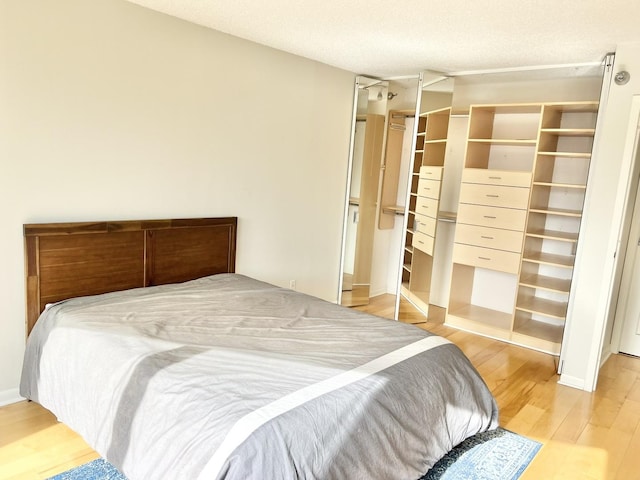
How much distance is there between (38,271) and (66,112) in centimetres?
90

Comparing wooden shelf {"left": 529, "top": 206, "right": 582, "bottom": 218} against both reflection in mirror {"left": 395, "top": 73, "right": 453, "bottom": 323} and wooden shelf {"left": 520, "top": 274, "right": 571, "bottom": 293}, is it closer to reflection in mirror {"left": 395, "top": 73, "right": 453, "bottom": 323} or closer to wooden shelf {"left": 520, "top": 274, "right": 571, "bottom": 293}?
wooden shelf {"left": 520, "top": 274, "right": 571, "bottom": 293}

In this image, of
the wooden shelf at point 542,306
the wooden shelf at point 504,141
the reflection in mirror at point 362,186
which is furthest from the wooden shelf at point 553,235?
the reflection in mirror at point 362,186

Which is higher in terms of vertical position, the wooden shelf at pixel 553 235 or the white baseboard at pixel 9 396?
the wooden shelf at pixel 553 235

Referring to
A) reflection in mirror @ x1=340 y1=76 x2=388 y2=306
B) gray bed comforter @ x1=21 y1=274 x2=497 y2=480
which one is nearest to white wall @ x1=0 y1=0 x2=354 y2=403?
reflection in mirror @ x1=340 y1=76 x2=388 y2=306

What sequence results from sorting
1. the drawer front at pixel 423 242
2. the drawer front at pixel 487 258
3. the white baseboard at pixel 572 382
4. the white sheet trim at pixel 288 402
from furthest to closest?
the drawer front at pixel 423 242 → the drawer front at pixel 487 258 → the white baseboard at pixel 572 382 → the white sheet trim at pixel 288 402

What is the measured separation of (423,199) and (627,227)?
163cm

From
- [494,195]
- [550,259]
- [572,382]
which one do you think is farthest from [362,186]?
[572,382]

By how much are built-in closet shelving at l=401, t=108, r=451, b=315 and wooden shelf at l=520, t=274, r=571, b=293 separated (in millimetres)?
868

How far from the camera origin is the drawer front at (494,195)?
4079 mm

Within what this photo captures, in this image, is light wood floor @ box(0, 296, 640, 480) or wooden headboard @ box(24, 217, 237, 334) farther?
wooden headboard @ box(24, 217, 237, 334)

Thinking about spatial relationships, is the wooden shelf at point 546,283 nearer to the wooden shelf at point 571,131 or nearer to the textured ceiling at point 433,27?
the wooden shelf at point 571,131

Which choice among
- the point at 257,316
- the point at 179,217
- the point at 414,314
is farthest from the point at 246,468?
the point at 414,314

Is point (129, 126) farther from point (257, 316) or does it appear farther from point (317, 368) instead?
point (317, 368)

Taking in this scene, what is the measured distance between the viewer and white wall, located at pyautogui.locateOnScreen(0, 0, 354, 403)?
2596mm
